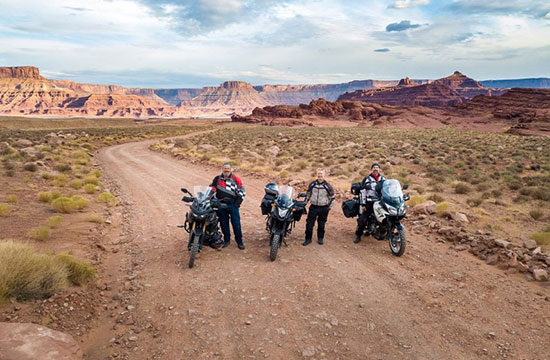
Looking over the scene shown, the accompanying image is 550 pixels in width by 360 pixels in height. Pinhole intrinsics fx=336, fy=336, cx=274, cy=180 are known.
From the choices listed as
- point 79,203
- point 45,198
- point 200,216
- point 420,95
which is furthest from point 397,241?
point 420,95

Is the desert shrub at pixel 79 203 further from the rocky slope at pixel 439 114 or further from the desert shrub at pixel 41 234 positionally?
the rocky slope at pixel 439 114

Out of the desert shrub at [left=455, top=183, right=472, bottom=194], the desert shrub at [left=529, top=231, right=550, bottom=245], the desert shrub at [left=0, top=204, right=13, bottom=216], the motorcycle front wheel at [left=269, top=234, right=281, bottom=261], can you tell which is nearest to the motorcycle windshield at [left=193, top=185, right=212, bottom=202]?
the motorcycle front wheel at [left=269, top=234, right=281, bottom=261]

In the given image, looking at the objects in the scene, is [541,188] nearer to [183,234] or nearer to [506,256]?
[506,256]

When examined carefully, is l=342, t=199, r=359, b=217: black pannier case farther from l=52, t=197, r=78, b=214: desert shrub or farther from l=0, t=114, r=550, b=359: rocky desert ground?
l=52, t=197, r=78, b=214: desert shrub

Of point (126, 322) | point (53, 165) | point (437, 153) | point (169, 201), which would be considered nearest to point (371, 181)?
point (126, 322)

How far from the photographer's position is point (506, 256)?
698 centimetres

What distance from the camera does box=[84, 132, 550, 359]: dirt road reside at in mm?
4328

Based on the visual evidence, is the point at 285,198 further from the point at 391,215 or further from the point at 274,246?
the point at 391,215

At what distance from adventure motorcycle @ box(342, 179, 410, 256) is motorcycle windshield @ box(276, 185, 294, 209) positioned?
203 centimetres

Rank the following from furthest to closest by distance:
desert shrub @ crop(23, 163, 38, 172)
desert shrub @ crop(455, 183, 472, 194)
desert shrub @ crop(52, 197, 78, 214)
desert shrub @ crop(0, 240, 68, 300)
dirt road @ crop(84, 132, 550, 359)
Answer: desert shrub @ crop(23, 163, 38, 172) → desert shrub @ crop(455, 183, 472, 194) → desert shrub @ crop(52, 197, 78, 214) → desert shrub @ crop(0, 240, 68, 300) → dirt road @ crop(84, 132, 550, 359)

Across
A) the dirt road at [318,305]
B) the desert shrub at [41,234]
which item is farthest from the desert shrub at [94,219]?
the dirt road at [318,305]

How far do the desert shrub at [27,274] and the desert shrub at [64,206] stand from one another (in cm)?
458

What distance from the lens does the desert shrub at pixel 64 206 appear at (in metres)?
9.90

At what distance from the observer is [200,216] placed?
661 centimetres
